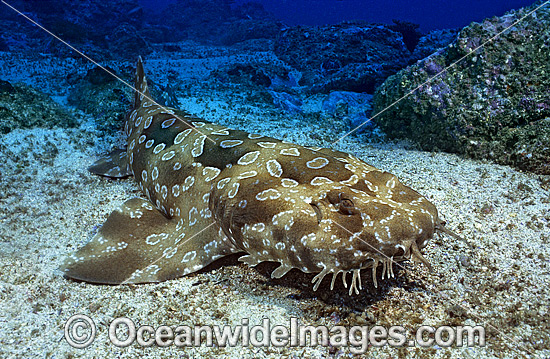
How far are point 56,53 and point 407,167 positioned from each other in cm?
1917

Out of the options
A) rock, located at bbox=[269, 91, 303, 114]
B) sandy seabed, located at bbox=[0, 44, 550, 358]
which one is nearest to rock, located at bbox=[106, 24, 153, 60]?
rock, located at bbox=[269, 91, 303, 114]

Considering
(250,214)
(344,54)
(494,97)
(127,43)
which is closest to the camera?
(250,214)

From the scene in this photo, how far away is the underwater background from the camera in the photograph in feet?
10.7

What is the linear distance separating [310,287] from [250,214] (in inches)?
43.6

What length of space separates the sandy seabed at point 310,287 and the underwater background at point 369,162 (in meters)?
0.02

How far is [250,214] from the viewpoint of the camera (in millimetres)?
3498

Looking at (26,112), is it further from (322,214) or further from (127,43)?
(127,43)

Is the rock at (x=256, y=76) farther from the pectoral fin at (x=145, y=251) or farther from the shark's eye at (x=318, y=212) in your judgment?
the shark's eye at (x=318, y=212)

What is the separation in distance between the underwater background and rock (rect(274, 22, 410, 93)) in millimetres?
491

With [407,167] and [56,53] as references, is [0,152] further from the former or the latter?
[56,53]

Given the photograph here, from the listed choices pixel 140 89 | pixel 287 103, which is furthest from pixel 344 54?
pixel 140 89

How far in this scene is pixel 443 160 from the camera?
6.23 metres

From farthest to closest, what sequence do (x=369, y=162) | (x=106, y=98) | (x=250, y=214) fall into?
(x=106, y=98) → (x=369, y=162) → (x=250, y=214)

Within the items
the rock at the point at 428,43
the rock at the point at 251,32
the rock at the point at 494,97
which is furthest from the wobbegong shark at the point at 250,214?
the rock at the point at 251,32
